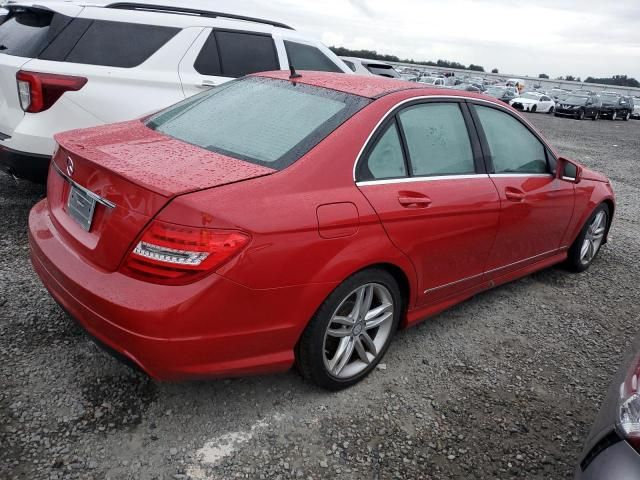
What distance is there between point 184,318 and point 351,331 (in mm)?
979

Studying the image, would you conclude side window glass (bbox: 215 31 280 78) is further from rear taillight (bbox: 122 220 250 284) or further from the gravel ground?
rear taillight (bbox: 122 220 250 284)

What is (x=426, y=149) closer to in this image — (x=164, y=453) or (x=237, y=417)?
(x=237, y=417)

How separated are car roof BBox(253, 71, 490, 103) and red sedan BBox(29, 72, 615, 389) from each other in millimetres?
21

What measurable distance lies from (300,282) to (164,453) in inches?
36.2

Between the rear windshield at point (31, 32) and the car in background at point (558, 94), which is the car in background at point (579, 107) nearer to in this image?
the car in background at point (558, 94)

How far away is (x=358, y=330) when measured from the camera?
271 cm

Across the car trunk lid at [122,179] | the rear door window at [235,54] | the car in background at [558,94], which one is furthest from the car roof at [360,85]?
the car in background at [558,94]

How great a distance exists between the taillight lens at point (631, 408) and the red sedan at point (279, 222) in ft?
3.76

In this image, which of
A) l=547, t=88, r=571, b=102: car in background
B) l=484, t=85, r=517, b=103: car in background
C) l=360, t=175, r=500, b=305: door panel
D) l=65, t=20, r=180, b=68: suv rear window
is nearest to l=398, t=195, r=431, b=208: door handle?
l=360, t=175, r=500, b=305: door panel

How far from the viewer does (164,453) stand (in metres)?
2.21

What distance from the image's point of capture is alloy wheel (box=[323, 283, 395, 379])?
2619 millimetres

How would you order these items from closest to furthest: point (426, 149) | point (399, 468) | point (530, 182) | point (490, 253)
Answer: point (399, 468)
point (426, 149)
point (490, 253)
point (530, 182)

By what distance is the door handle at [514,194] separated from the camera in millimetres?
3357

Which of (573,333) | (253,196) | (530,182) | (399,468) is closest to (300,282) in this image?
(253,196)
